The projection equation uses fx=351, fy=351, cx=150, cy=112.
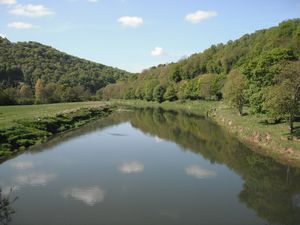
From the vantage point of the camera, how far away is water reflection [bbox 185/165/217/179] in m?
25.7

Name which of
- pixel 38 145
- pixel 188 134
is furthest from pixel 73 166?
pixel 188 134

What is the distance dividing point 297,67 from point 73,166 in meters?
24.5

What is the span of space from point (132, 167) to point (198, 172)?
211 inches

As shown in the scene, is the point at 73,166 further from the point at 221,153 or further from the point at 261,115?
the point at 261,115

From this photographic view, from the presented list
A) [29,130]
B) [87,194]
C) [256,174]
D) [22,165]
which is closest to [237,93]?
[256,174]

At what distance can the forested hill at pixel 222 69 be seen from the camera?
155 ft

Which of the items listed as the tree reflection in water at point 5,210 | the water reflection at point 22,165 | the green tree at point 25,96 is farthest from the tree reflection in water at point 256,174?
the green tree at point 25,96

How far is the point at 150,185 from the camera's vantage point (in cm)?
2316

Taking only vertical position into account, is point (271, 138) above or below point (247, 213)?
above

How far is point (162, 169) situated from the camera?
27.9m

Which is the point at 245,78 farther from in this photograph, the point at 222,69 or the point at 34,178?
the point at 222,69

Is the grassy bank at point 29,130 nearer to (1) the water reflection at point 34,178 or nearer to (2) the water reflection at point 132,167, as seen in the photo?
(1) the water reflection at point 34,178

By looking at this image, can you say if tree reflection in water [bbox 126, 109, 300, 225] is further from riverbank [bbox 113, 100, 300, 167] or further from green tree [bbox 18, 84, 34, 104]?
green tree [bbox 18, 84, 34, 104]

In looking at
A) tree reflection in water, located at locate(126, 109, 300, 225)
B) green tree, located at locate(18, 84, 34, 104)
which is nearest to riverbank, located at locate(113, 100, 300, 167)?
tree reflection in water, located at locate(126, 109, 300, 225)
